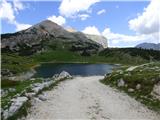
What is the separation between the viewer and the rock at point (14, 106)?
28278 millimetres

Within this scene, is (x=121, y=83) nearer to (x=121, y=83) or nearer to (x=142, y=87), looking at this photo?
(x=121, y=83)

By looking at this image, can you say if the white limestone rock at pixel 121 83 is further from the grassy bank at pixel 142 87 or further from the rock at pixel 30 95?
the rock at pixel 30 95

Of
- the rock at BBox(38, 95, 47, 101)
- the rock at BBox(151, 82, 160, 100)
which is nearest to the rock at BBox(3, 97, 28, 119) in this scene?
the rock at BBox(38, 95, 47, 101)

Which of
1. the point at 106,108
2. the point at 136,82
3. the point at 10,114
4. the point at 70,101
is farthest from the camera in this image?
the point at 136,82

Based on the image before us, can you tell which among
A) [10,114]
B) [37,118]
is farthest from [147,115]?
[10,114]

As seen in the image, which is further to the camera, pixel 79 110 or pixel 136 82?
pixel 136 82

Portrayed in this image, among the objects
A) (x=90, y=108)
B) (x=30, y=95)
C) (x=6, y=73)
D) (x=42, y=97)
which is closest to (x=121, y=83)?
(x=42, y=97)

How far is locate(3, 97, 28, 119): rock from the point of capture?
28278mm

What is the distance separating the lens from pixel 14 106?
97.6 feet

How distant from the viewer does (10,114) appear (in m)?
28.3

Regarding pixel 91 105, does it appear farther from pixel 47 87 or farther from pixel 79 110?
pixel 47 87

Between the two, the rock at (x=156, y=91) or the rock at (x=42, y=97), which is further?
the rock at (x=156, y=91)

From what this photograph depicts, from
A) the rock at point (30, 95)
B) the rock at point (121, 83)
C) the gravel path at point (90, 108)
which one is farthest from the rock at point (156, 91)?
the rock at point (30, 95)

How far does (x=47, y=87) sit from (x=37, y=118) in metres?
18.1
